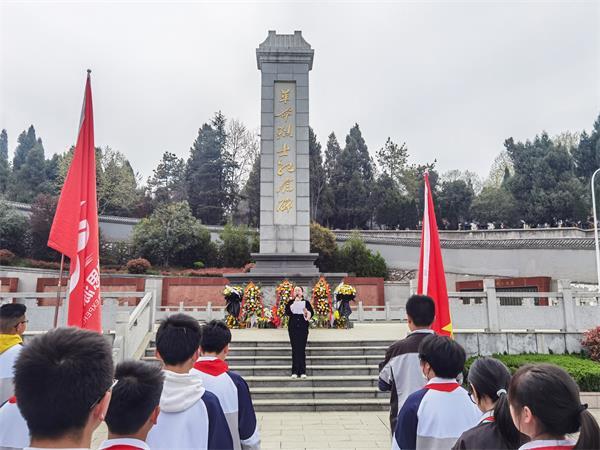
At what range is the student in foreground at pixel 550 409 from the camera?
4.75ft

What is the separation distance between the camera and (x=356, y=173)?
37.8 metres

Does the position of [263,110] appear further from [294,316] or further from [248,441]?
[248,441]

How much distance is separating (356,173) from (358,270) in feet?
43.3

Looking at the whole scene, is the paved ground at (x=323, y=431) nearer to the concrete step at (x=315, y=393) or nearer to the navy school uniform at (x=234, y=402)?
the concrete step at (x=315, y=393)

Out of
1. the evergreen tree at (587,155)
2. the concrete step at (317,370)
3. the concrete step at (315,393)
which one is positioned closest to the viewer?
the concrete step at (315,393)

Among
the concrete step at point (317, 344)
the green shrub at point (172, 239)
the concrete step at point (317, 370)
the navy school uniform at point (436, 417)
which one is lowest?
the concrete step at point (317, 370)

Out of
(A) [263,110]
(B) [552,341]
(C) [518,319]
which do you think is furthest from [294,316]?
(A) [263,110]

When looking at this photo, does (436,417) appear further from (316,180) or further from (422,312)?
(316,180)

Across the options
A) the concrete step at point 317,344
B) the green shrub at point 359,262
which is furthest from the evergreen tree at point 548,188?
the concrete step at point 317,344

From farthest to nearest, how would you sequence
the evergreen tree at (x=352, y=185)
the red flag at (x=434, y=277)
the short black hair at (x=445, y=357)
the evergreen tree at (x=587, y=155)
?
the evergreen tree at (x=352, y=185) < the evergreen tree at (x=587, y=155) < the red flag at (x=434, y=277) < the short black hair at (x=445, y=357)

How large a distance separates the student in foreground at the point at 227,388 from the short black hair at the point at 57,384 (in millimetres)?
1217

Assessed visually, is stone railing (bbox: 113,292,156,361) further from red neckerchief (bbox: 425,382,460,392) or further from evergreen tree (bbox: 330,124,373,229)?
evergreen tree (bbox: 330,124,373,229)

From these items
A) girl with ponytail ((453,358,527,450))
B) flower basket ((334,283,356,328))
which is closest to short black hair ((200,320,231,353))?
girl with ponytail ((453,358,527,450))

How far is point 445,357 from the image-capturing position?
7.51 ft
